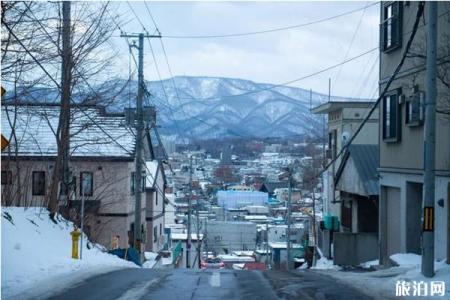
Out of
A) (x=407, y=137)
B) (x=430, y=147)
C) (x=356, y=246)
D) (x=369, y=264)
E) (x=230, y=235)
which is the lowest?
(x=230, y=235)

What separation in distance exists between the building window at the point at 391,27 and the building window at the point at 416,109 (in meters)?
2.48

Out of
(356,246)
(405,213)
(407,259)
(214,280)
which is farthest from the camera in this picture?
(356,246)

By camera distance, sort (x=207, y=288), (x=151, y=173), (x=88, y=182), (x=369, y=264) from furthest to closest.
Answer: (x=151, y=173) → (x=88, y=182) → (x=369, y=264) → (x=207, y=288)

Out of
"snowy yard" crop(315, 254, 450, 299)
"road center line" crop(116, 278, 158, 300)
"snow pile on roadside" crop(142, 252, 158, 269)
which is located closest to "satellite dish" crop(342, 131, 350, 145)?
"snow pile on roadside" crop(142, 252, 158, 269)

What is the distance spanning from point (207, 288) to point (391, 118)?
10334 millimetres

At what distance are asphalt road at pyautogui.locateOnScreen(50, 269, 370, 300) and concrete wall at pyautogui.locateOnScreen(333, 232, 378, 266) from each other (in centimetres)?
1028

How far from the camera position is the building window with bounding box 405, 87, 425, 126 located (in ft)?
59.1

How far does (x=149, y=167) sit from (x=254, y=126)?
27364 mm

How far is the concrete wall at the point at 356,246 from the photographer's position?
2600cm

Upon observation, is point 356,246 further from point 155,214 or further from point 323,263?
point 155,214

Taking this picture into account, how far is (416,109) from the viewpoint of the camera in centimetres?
1847

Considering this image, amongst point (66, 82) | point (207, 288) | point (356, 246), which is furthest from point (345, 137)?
point (207, 288)

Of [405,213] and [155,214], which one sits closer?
[405,213]

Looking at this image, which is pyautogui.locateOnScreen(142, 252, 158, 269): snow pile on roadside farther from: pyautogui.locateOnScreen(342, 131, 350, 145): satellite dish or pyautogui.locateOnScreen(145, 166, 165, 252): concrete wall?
pyautogui.locateOnScreen(342, 131, 350, 145): satellite dish
